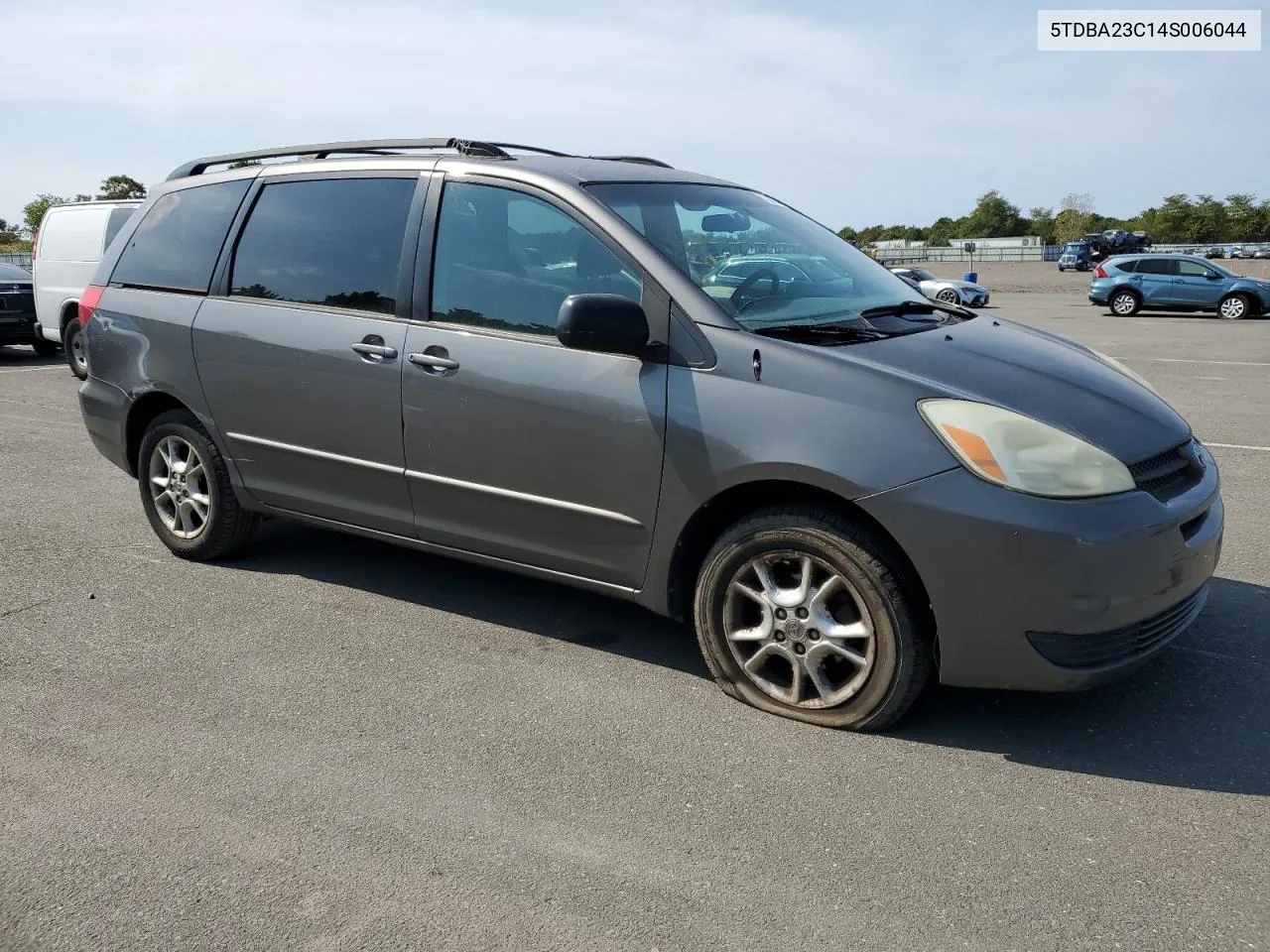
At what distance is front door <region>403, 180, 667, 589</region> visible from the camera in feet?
12.6

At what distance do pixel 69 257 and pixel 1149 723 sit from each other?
45.6 feet

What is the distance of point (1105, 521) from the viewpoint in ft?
10.5

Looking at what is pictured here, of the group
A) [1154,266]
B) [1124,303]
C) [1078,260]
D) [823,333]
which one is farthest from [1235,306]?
[1078,260]

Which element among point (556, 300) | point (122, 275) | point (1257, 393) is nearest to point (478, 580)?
point (556, 300)

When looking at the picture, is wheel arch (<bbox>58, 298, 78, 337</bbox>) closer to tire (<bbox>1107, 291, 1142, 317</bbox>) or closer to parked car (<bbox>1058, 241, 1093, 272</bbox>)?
tire (<bbox>1107, 291, 1142, 317</bbox>)

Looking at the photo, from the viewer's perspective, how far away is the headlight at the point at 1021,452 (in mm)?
3227

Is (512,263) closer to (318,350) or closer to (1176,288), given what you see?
(318,350)

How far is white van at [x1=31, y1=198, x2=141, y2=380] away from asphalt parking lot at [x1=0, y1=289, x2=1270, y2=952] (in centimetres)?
1000

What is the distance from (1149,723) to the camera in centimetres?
362

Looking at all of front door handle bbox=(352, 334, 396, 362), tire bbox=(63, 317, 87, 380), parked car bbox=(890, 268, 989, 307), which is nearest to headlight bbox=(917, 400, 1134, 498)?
front door handle bbox=(352, 334, 396, 362)

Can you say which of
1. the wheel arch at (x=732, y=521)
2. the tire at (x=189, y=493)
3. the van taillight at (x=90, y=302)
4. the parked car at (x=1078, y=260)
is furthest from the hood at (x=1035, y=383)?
the parked car at (x=1078, y=260)

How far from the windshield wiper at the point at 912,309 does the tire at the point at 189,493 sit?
2965 millimetres

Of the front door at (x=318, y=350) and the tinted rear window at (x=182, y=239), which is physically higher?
the tinted rear window at (x=182, y=239)

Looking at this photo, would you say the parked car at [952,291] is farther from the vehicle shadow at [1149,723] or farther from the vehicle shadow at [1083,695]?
the vehicle shadow at [1149,723]
